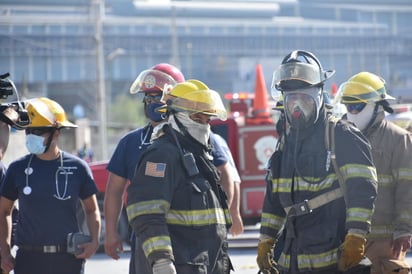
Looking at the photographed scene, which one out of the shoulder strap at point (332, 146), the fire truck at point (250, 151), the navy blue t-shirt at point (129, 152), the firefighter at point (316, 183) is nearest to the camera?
the firefighter at point (316, 183)

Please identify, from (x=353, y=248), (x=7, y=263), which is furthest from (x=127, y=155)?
(x=353, y=248)

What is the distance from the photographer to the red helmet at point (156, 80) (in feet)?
23.6

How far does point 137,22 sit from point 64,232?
92075mm

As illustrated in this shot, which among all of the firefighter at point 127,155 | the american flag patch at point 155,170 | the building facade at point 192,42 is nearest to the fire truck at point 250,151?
the firefighter at point 127,155

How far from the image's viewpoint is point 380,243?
6926 millimetres

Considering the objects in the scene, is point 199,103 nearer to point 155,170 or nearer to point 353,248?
point 155,170

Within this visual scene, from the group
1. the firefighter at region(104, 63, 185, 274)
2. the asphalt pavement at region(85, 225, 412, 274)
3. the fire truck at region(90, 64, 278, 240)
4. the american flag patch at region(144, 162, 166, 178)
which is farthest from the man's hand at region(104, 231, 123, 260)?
the fire truck at region(90, 64, 278, 240)

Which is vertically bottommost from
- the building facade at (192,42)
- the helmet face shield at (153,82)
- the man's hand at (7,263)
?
the man's hand at (7,263)

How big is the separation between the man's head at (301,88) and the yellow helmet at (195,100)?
388 mm

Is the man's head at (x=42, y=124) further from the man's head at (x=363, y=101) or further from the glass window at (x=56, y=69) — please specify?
the glass window at (x=56, y=69)

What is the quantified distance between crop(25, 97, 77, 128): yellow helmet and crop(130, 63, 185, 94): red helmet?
52 centimetres

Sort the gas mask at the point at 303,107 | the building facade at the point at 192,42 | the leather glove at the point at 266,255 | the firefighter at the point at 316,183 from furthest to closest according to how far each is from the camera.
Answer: the building facade at the point at 192,42 → the leather glove at the point at 266,255 → the gas mask at the point at 303,107 → the firefighter at the point at 316,183

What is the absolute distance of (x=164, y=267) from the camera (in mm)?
5621

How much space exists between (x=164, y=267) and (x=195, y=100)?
999 millimetres
